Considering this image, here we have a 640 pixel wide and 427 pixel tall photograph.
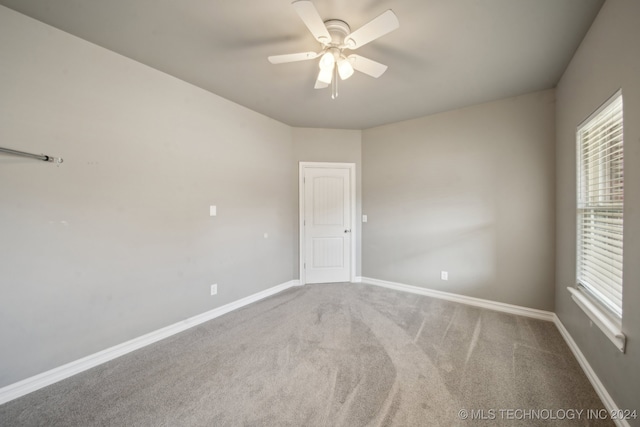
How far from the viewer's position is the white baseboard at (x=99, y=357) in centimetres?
169

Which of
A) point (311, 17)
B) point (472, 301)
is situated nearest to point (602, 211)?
point (472, 301)

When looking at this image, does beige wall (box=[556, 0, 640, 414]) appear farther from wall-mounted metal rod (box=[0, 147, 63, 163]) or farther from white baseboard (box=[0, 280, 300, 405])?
wall-mounted metal rod (box=[0, 147, 63, 163])

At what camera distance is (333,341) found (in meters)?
2.36

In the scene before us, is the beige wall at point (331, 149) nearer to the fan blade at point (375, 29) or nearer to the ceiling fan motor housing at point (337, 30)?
the ceiling fan motor housing at point (337, 30)

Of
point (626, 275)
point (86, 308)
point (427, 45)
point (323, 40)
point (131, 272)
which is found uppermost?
point (427, 45)

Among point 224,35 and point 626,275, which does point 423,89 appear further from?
point 626,275

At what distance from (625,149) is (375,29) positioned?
1.63 metres

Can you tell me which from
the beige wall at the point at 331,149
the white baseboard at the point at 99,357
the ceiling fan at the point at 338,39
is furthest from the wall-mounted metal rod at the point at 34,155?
the beige wall at the point at 331,149

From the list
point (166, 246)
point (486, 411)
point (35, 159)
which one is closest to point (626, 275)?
point (486, 411)

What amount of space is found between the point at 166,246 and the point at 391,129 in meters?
3.44

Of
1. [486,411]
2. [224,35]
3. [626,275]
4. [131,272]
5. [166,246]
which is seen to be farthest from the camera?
Result: [166,246]

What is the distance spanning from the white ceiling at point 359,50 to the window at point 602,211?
2.38 ft

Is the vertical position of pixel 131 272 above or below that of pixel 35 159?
below

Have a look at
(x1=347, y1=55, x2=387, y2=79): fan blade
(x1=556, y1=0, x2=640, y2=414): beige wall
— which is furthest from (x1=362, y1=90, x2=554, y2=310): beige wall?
(x1=347, y1=55, x2=387, y2=79): fan blade
